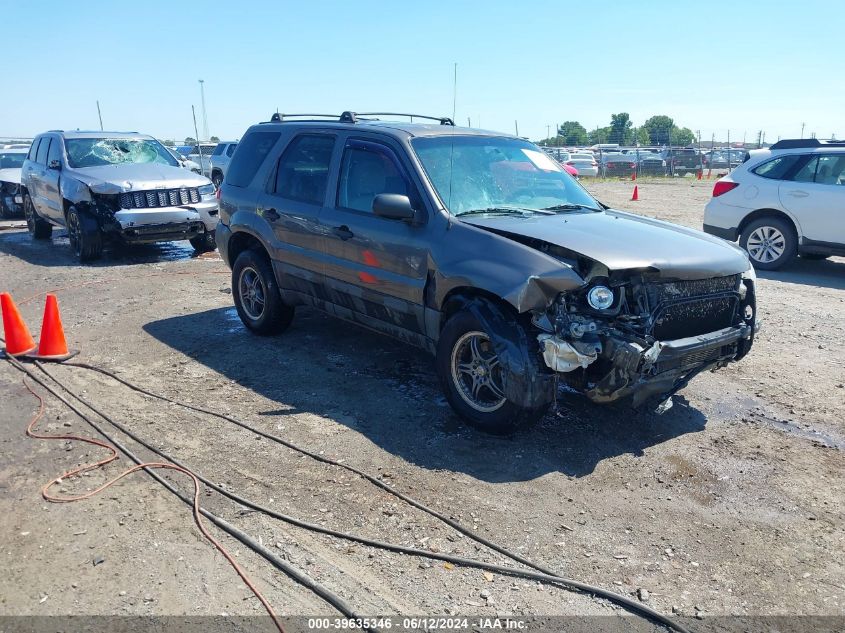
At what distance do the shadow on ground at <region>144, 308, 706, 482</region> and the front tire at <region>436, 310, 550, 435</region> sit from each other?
0.16m

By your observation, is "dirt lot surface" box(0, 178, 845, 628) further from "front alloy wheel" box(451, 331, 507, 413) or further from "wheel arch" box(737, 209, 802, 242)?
"wheel arch" box(737, 209, 802, 242)

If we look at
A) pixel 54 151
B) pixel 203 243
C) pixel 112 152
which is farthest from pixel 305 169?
pixel 54 151

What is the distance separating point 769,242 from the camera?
10.4 meters

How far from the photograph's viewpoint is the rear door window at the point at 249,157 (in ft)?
22.4

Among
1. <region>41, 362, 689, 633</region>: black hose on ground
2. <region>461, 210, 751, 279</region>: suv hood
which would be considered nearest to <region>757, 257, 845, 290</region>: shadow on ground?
<region>461, 210, 751, 279</region>: suv hood

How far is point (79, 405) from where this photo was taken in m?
5.38

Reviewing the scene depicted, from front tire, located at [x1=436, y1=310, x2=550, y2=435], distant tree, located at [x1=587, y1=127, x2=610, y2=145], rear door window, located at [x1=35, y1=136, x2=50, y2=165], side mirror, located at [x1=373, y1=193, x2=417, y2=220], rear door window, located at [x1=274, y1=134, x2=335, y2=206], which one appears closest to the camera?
front tire, located at [x1=436, y1=310, x2=550, y2=435]

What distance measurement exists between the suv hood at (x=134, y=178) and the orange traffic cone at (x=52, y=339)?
492cm

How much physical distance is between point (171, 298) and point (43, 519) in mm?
5390

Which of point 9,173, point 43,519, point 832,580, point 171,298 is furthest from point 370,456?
point 9,173

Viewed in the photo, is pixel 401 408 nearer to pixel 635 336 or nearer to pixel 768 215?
pixel 635 336

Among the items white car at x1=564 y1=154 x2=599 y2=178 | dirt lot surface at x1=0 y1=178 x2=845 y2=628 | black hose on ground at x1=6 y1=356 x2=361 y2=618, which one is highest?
black hose on ground at x1=6 y1=356 x2=361 y2=618

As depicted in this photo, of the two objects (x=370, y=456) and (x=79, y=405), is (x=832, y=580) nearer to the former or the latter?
(x=370, y=456)

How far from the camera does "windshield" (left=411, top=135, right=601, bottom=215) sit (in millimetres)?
5262
